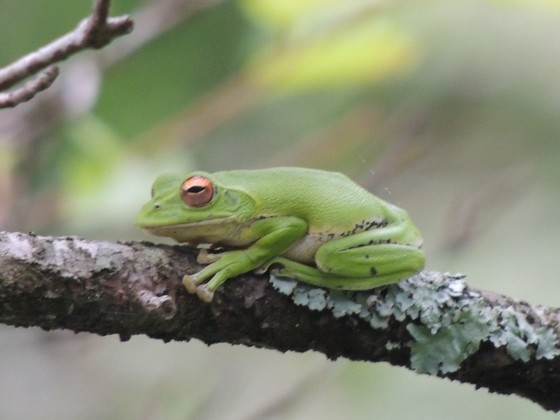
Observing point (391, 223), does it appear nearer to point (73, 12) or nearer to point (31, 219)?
point (31, 219)

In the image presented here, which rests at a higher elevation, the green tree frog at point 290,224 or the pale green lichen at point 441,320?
the green tree frog at point 290,224

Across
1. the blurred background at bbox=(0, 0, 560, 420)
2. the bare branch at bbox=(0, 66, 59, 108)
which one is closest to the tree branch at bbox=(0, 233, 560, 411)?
the bare branch at bbox=(0, 66, 59, 108)

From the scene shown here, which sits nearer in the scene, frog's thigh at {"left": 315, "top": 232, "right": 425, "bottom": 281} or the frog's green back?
frog's thigh at {"left": 315, "top": 232, "right": 425, "bottom": 281}

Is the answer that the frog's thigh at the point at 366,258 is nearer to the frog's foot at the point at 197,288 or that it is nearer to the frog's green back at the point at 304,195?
the frog's green back at the point at 304,195

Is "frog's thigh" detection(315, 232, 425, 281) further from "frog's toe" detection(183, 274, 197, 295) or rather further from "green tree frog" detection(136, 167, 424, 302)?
"frog's toe" detection(183, 274, 197, 295)

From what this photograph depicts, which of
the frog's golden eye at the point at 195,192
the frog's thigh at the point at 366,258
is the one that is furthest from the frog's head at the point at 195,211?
the frog's thigh at the point at 366,258

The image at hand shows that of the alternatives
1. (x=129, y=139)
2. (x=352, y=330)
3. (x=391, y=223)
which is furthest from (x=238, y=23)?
(x=352, y=330)

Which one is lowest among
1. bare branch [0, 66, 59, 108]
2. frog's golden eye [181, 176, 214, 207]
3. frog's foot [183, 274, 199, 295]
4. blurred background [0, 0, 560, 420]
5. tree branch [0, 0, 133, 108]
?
blurred background [0, 0, 560, 420]
